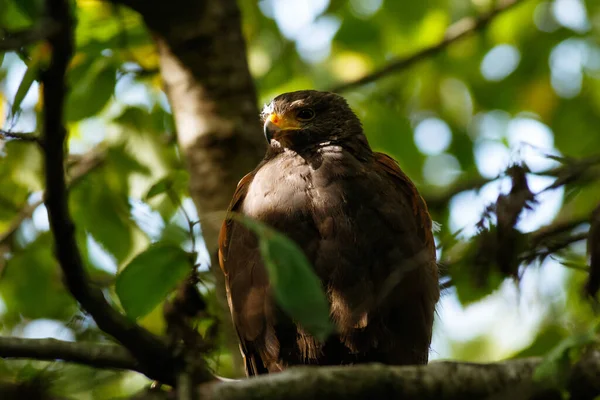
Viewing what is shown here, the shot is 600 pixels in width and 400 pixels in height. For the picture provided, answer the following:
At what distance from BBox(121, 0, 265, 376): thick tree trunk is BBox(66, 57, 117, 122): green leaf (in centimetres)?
44

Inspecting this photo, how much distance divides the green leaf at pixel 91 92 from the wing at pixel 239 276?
3.41ft

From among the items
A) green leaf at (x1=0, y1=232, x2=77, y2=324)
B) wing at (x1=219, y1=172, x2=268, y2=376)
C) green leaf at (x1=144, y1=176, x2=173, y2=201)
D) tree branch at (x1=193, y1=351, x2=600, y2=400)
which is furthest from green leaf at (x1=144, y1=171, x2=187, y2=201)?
tree branch at (x1=193, y1=351, x2=600, y2=400)

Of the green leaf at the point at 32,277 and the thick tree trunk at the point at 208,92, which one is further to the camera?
the green leaf at the point at 32,277

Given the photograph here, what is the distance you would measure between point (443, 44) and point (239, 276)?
11.2 ft

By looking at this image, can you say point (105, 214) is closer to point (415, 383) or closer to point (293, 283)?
point (415, 383)

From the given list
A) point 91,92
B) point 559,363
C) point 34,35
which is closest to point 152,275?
point 34,35

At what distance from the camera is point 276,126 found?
497cm

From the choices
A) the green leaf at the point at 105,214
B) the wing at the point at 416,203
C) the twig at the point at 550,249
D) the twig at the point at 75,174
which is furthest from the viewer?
the twig at the point at 75,174

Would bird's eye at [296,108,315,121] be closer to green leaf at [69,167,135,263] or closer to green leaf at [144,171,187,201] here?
green leaf at [144,171,187,201]

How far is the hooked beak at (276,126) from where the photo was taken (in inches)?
194

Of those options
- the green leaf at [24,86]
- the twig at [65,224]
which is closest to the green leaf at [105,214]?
the green leaf at [24,86]

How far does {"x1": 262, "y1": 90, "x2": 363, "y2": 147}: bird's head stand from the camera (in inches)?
195

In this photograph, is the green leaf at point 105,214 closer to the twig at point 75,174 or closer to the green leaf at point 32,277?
the twig at point 75,174

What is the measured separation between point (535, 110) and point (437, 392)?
582 cm
